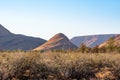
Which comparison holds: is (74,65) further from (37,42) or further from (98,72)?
(37,42)

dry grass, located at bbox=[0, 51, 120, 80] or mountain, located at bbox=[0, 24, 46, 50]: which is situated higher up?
mountain, located at bbox=[0, 24, 46, 50]

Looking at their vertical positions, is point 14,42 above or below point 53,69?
above

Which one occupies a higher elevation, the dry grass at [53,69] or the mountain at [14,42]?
the mountain at [14,42]

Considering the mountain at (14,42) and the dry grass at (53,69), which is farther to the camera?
the mountain at (14,42)

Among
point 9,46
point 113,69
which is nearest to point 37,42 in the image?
point 9,46

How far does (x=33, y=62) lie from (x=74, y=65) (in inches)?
62.4

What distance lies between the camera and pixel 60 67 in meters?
10.4

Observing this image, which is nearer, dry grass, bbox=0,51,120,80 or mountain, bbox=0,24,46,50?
dry grass, bbox=0,51,120,80

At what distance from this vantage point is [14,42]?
565 ft

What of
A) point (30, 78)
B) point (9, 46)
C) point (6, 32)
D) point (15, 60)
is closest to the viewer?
point (30, 78)

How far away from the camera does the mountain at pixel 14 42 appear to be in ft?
543

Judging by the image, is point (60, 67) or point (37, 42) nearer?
point (60, 67)

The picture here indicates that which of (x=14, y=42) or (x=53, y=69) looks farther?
(x=14, y=42)

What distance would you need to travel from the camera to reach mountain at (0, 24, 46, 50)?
16562 centimetres
